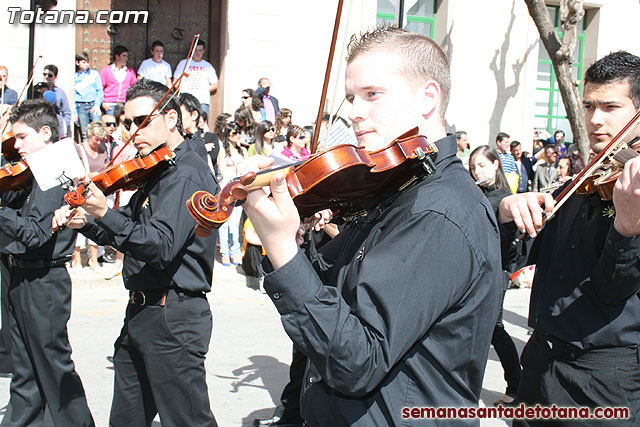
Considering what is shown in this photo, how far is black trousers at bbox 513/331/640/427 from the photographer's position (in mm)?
2762

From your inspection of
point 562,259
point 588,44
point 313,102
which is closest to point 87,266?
point 313,102

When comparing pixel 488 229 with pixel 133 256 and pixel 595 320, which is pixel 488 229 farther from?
pixel 133 256

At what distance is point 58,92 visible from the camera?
960 cm

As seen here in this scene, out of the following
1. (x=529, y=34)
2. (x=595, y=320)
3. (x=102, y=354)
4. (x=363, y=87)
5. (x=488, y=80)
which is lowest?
(x=102, y=354)

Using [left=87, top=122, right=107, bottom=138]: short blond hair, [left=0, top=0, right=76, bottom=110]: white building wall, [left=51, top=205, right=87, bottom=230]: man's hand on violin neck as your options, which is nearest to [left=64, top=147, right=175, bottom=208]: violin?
[left=51, top=205, right=87, bottom=230]: man's hand on violin neck

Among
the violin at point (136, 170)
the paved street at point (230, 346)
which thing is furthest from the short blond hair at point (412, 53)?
the paved street at point (230, 346)

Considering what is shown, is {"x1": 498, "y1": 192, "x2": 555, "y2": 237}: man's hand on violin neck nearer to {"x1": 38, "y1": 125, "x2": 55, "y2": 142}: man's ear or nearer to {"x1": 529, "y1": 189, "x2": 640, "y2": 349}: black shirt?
{"x1": 529, "y1": 189, "x2": 640, "y2": 349}: black shirt

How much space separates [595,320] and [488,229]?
1226 millimetres

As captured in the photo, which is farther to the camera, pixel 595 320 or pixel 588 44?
pixel 588 44

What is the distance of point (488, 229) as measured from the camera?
1.85 m

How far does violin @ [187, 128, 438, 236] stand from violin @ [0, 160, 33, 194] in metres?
2.71

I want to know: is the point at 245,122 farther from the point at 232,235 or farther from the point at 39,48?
the point at 39,48

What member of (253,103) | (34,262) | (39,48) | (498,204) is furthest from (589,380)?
(39,48)

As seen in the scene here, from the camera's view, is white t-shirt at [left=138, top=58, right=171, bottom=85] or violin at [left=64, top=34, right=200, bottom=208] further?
white t-shirt at [left=138, top=58, right=171, bottom=85]
